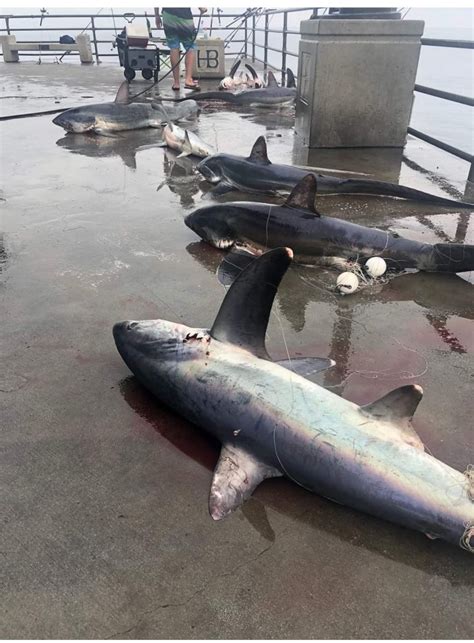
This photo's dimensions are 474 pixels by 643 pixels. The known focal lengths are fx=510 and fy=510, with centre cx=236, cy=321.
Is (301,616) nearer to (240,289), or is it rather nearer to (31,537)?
(31,537)

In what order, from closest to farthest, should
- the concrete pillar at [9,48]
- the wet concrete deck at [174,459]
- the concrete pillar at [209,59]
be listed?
1. the wet concrete deck at [174,459]
2. the concrete pillar at [209,59]
3. the concrete pillar at [9,48]

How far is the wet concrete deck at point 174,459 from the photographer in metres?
1.76

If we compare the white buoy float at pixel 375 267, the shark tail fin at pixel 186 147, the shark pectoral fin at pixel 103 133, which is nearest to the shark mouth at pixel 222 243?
the white buoy float at pixel 375 267

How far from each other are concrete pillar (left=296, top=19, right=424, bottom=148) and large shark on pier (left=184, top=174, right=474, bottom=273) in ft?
13.1

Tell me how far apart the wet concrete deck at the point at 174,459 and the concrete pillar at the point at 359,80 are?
2897 millimetres

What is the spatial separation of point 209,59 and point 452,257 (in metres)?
13.9

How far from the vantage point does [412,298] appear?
3.67 metres

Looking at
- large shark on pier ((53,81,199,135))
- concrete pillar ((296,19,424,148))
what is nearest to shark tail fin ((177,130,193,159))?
concrete pillar ((296,19,424,148))

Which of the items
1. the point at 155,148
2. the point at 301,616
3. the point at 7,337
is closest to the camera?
the point at 301,616

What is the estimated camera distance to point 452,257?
3785 millimetres

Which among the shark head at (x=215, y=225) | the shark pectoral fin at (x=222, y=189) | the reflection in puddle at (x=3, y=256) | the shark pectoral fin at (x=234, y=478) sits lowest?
the reflection in puddle at (x=3, y=256)

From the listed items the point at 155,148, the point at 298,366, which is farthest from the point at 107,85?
the point at 298,366

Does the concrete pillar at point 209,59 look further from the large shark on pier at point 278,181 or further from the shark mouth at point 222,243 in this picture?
the shark mouth at point 222,243

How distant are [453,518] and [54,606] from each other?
1437mm
